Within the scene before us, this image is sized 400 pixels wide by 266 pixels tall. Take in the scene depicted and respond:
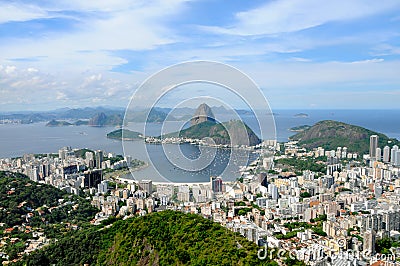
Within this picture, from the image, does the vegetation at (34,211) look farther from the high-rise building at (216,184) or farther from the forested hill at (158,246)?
the high-rise building at (216,184)

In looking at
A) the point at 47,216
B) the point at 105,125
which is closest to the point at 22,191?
the point at 47,216

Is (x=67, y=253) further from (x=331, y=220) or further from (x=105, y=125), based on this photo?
(x=105, y=125)

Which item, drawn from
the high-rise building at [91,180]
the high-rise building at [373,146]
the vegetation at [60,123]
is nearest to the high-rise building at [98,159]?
the high-rise building at [91,180]

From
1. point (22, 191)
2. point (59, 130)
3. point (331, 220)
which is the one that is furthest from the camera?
point (59, 130)

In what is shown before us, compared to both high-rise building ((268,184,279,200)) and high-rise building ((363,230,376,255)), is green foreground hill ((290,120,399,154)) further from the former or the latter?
high-rise building ((363,230,376,255))

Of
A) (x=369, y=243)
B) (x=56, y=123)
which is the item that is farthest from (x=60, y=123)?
(x=369, y=243)

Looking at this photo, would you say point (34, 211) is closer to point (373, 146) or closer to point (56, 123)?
point (373, 146)

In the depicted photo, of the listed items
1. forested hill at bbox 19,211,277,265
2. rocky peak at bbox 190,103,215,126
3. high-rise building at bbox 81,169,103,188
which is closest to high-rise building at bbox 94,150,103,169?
high-rise building at bbox 81,169,103,188
